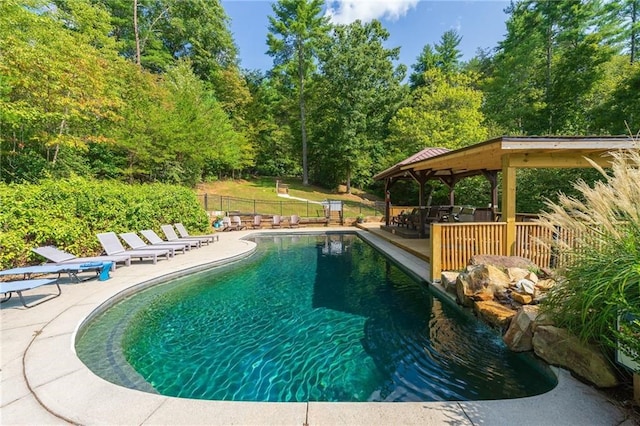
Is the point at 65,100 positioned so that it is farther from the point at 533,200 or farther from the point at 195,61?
the point at 195,61

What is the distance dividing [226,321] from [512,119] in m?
23.6

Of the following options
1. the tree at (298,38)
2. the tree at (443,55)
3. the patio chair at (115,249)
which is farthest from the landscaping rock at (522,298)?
the tree at (443,55)

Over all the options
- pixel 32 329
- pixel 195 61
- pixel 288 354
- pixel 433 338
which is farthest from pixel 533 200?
pixel 195 61

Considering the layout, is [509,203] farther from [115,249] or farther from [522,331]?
[115,249]

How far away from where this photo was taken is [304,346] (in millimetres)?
3932

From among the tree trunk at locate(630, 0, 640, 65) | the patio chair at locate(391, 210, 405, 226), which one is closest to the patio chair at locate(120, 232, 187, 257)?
the patio chair at locate(391, 210, 405, 226)

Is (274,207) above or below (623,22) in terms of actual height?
below

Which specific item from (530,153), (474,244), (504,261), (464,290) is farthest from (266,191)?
(464,290)

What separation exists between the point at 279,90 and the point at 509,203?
2978 cm

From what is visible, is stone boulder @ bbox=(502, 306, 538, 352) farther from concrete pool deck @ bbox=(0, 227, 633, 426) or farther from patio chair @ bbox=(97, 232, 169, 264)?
patio chair @ bbox=(97, 232, 169, 264)

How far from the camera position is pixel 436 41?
32.0 m

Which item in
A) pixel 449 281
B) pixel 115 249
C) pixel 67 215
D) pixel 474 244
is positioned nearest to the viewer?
pixel 449 281

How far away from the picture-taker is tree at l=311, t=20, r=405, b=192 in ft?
85.8

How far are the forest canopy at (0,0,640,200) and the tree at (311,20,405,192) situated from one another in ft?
0.42
